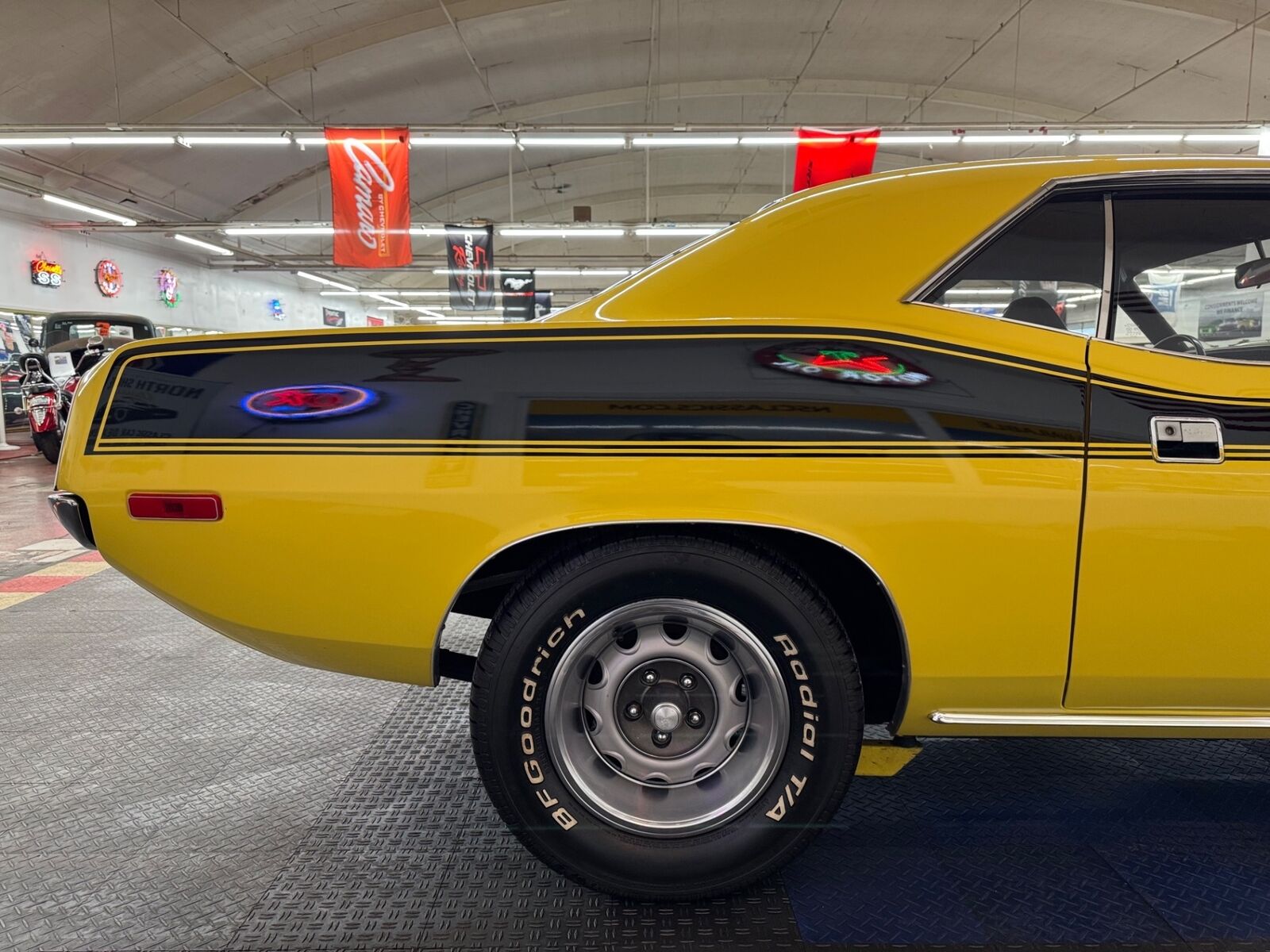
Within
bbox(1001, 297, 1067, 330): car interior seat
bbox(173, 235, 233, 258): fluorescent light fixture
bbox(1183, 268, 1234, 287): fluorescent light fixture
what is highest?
bbox(173, 235, 233, 258): fluorescent light fixture

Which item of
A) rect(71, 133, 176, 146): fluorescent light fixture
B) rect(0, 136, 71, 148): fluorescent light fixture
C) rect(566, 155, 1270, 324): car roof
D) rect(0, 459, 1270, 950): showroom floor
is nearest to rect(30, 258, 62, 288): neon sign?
rect(0, 136, 71, 148): fluorescent light fixture

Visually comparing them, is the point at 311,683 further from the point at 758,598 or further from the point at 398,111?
the point at 398,111

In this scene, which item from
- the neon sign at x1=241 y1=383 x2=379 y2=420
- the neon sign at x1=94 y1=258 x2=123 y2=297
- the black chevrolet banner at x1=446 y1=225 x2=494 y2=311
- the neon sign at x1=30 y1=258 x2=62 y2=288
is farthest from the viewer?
the neon sign at x1=94 y1=258 x2=123 y2=297

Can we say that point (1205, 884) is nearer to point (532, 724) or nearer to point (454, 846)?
point (532, 724)

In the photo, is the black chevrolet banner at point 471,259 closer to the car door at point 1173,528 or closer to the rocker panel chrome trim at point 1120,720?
the car door at point 1173,528

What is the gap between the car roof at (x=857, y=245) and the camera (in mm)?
1681

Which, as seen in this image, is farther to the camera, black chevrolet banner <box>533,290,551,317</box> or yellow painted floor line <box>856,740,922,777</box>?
black chevrolet banner <box>533,290,551,317</box>

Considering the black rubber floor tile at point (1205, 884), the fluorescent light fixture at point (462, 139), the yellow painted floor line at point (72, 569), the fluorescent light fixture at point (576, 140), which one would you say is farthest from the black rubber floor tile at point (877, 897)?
the fluorescent light fixture at point (462, 139)

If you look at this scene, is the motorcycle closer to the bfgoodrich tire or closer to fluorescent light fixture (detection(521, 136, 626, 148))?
fluorescent light fixture (detection(521, 136, 626, 148))

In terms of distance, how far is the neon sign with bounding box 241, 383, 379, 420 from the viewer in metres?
1.61

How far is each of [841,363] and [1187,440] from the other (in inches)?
27.4

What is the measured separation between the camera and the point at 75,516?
5.50ft

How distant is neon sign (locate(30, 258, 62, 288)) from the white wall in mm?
103

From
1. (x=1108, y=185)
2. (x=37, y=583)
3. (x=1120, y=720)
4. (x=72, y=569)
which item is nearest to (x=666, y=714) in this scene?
(x=1120, y=720)
